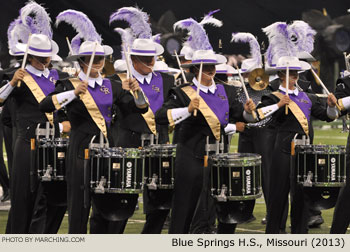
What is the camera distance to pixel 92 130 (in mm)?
8383

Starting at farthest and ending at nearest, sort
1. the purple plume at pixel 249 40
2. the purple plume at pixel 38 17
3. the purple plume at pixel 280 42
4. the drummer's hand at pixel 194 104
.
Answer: the purple plume at pixel 249 40
the purple plume at pixel 280 42
the purple plume at pixel 38 17
the drummer's hand at pixel 194 104

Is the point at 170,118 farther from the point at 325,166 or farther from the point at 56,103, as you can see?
the point at 325,166

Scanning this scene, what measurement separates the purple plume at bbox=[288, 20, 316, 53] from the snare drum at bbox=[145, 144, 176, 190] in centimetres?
253

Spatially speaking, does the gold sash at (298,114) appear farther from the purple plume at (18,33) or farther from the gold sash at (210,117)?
the purple plume at (18,33)

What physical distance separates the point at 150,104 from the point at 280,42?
1422mm

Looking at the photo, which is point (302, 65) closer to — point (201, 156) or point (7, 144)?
point (201, 156)

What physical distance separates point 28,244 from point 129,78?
5.72 feet

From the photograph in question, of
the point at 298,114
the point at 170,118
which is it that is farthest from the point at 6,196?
the point at 170,118

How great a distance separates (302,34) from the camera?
11023 millimetres

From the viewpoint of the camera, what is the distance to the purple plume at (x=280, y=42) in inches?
394

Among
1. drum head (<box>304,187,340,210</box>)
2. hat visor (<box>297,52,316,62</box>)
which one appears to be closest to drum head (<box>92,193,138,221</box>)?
drum head (<box>304,187,340,210</box>)

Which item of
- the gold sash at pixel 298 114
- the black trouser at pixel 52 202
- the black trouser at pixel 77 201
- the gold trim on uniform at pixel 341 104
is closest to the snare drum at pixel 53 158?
the black trouser at pixel 52 202

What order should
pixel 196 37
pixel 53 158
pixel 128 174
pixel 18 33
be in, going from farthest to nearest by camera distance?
pixel 18 33 < pixel 196 37 < pixel 53 158 < pixel 128 174

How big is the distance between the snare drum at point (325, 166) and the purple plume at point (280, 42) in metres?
1.39
